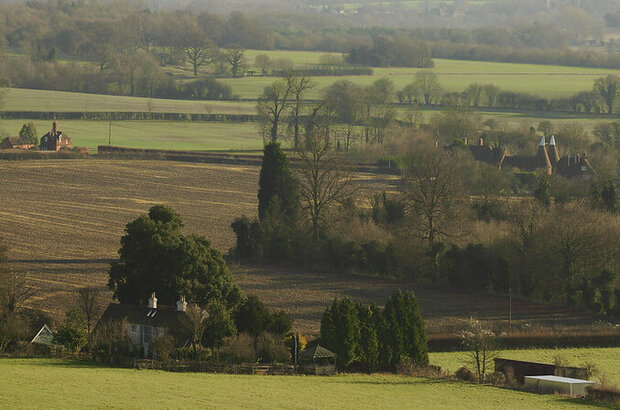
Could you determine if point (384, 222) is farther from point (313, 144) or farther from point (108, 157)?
point (108, 157)

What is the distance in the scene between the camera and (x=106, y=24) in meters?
200

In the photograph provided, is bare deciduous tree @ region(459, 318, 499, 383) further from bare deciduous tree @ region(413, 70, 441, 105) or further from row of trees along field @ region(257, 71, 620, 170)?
bare deciduous tree @ region(413, 70, 441, 105)

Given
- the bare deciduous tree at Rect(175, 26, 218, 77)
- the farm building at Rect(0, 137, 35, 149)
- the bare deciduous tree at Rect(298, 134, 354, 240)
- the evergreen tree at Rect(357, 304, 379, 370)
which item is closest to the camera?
the evergreen tree at Rect(357, 304, 379, 370)

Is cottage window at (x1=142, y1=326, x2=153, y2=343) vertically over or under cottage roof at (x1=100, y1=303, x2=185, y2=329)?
under

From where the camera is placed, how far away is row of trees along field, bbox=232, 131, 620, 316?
54.6 meters

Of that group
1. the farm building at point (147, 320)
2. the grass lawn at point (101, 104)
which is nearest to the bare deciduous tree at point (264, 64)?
the grass lawn at point (101, 104)

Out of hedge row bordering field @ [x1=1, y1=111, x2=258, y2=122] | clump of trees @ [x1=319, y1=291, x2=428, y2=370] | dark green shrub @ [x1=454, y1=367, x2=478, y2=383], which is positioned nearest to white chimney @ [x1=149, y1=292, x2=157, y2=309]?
clump of trees @ [x1=319, y1=291, x2=428, y2=370]

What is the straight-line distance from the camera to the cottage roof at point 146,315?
41.4 m

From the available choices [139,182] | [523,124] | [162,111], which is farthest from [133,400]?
[162,111]

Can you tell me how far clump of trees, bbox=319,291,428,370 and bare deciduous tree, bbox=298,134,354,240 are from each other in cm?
2054

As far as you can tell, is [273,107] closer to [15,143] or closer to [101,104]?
[101,104]

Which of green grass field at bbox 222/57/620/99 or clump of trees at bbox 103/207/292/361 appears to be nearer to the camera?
clump of trees at bbox 103/207/292/361

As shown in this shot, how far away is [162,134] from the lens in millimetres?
128625

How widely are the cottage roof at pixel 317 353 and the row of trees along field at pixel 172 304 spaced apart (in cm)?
63
